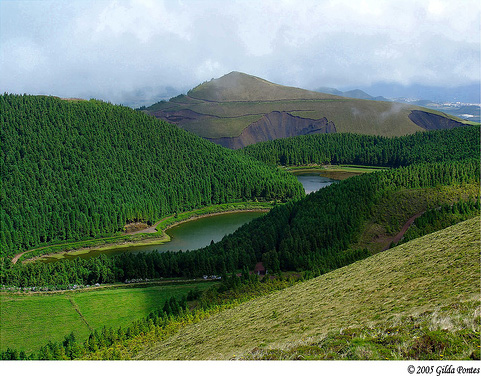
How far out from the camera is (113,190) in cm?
11062

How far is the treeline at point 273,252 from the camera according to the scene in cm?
6284

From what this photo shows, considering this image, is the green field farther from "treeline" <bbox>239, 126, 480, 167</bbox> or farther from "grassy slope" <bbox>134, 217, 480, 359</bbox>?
"treeline" <bbox>239, 126, 480, 167</bbox>

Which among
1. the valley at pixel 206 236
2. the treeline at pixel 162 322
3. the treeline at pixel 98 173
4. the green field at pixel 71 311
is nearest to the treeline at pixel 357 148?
the valley at pixel 206 236

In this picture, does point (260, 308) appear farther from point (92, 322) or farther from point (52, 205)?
point (52, 205)

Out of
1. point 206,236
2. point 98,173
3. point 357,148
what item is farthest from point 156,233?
point 357,148

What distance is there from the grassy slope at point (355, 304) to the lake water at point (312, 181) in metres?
89.1

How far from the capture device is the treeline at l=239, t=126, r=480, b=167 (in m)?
153

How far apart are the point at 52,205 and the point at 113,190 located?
15370 mm

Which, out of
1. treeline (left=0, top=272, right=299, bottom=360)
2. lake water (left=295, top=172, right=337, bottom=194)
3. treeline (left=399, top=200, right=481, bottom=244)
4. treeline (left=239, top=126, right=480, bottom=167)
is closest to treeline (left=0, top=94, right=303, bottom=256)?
lake water (left=295, top=172, right=337, bottom=194)

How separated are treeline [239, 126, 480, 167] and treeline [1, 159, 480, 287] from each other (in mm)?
74130

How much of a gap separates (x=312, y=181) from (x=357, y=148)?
36.5 metres

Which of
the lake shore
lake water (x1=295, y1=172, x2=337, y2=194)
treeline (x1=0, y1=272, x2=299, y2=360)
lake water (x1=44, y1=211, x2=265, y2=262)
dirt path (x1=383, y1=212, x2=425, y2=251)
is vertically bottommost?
treeline (x1=0, y1=272, x2=299, y2=360)

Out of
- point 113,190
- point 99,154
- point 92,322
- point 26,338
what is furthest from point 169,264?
point 99,154

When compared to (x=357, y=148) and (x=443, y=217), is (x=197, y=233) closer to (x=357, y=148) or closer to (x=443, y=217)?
(x=443, y=217)
